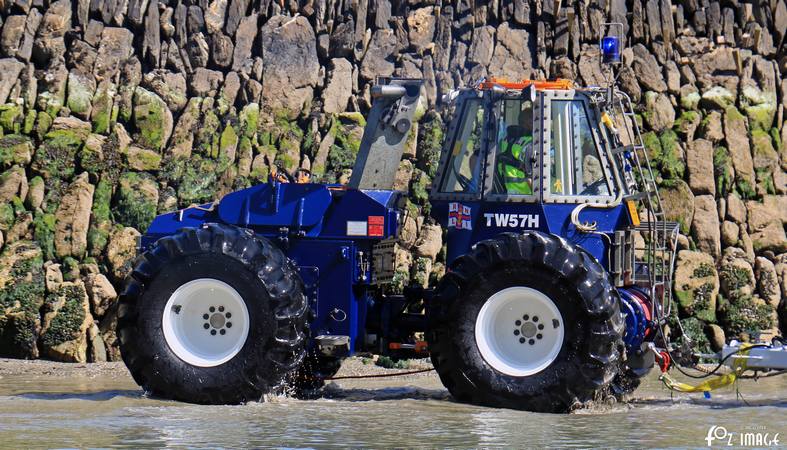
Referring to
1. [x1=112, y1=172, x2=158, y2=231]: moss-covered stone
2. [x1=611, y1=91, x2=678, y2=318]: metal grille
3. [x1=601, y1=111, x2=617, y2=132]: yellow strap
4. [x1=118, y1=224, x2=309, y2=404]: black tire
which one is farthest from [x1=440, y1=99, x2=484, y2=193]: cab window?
[x1=112, y1=172, x2=158, y2=231]: moss-covered stone

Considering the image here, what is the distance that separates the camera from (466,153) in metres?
10.9

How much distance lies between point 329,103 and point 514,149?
6.71m

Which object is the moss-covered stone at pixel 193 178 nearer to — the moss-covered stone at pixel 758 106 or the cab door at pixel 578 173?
the cab door at pixel 578 173

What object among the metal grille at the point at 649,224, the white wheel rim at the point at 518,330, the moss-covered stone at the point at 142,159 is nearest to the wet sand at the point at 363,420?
the white wheel rim at the point at 518,330

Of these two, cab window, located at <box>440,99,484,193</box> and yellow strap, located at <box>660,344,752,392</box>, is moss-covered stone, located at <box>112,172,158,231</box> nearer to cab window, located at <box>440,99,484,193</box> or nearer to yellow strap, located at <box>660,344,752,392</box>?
cab window, located at <box>440,99,484,193</box>

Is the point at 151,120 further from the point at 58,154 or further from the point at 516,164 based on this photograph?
the point at 516,164

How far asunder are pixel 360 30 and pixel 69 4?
3.99 m

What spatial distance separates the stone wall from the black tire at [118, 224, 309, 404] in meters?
5.14

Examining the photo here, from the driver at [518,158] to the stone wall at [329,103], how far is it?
5004 millimetres

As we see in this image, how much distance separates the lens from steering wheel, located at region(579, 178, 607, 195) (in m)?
10.6

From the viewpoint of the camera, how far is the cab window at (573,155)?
1055 cm

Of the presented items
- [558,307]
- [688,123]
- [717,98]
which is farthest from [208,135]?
[558,307]

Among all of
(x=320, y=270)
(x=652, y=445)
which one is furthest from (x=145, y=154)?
(x=652, y=445)

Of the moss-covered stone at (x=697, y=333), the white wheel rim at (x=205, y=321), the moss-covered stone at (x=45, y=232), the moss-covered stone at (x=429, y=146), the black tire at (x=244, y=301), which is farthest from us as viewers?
the moss-covered stone at (x=429, y=146)
